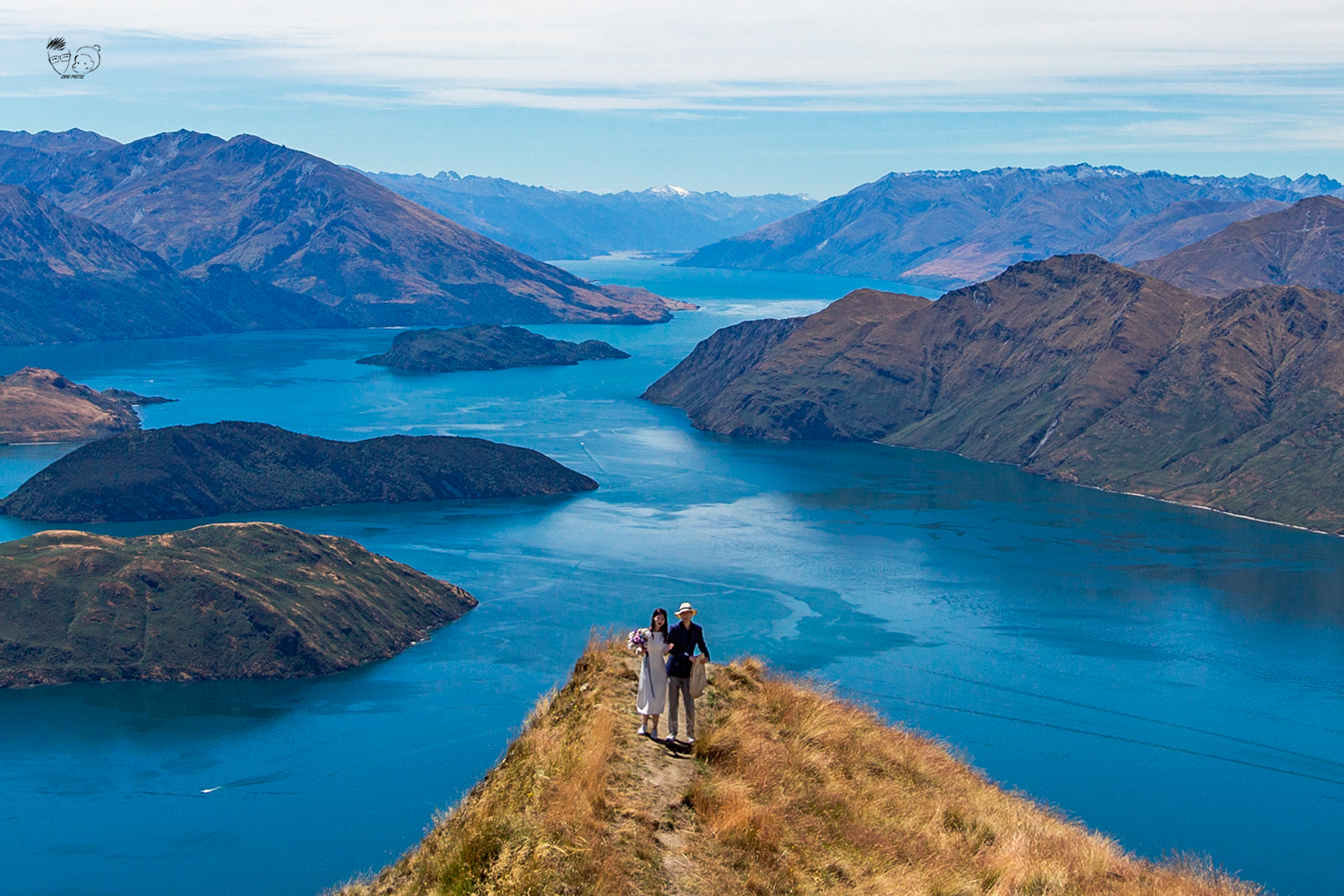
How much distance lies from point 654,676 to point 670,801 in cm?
298

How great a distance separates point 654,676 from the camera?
1033 inches

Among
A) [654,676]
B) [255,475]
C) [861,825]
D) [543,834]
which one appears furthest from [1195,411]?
[543,834]

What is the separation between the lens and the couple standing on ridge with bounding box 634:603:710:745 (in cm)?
2616

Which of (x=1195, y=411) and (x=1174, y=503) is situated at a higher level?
(x=1195, y=411)

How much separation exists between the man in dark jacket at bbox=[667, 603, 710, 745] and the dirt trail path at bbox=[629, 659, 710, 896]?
1.08ft

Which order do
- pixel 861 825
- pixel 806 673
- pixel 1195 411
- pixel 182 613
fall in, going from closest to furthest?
pixel 861 825, pixel 806 673, pixel 182 613, pixel 1195 411

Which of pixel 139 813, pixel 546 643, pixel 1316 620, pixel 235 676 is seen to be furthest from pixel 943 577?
pixel 139 813

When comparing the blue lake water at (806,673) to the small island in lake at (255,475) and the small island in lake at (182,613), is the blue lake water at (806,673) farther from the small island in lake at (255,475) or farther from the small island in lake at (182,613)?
A: the small island in lake at (255,475)

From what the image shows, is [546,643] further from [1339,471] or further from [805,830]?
[1339,471]

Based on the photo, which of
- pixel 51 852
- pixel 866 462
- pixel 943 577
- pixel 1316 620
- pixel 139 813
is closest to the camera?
pixel 51 852

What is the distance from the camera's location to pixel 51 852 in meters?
64.0

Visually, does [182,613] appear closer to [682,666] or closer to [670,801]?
[682,666]

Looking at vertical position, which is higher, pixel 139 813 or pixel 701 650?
pixel 701 650

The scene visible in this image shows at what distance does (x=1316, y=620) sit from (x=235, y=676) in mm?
86053
